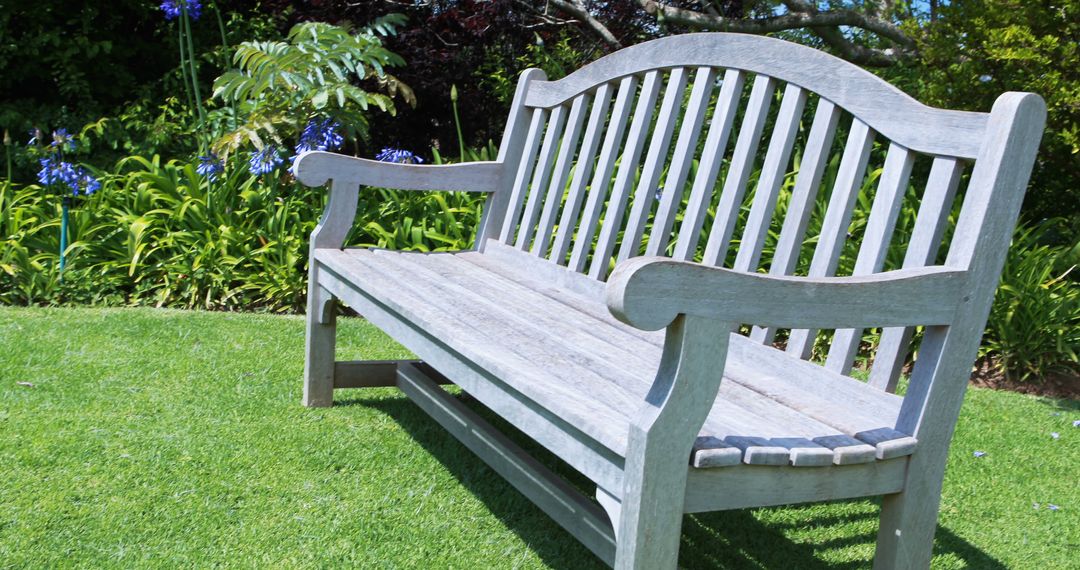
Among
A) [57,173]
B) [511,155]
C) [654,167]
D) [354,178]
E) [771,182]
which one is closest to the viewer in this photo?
[771,182]

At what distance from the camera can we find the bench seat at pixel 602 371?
5.46 ft

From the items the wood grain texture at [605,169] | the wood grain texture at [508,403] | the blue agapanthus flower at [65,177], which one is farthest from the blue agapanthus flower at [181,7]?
the wood grain texture at [605,169]

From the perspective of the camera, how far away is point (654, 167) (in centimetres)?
263

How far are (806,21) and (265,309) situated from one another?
11.1 ft

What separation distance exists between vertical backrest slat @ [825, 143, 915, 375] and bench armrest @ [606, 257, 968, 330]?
21 cm

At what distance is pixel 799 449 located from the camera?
5.33ft

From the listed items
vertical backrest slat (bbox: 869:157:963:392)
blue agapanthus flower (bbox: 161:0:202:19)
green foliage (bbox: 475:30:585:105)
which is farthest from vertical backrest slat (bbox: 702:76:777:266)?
green foliage (bbox: 475:30:585:105)

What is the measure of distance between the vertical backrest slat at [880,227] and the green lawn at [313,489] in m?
0.72

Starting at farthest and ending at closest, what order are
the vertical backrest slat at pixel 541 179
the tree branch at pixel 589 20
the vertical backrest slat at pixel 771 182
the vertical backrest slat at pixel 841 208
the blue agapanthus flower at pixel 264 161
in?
the tree branch at pixel 589 20 → the blue agapanthus flower at pixel 264 161 → the vertical backrest slat at pixel 541 179 → the vertical backrest slat at pixel 771 182 → the vertical backrest slat at pixel 841 208

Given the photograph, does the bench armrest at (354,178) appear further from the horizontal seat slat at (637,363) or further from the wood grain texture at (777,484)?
the wood grain texture at (777,484)

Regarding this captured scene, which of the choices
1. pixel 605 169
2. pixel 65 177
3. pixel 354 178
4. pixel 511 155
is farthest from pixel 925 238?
pixel 65 177

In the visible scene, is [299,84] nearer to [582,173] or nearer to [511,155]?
[511,155]

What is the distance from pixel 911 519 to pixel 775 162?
859 millimetres

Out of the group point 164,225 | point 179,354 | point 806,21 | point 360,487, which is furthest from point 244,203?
point 806,21
